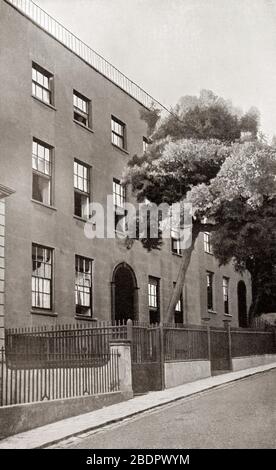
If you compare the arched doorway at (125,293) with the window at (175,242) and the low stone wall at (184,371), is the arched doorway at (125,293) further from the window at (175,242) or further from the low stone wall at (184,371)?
the low stone wall at (184,371)

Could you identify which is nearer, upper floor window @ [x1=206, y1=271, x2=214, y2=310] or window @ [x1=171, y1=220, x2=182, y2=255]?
window @ [x1=171, y1=220, x2=182, y2=255]

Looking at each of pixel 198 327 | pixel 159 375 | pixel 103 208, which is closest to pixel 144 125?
pixel 103 208

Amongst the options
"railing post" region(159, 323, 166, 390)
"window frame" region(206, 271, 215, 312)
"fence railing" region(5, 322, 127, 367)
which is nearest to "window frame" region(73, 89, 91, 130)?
"fence railing" region(5, 322, 127, 367)

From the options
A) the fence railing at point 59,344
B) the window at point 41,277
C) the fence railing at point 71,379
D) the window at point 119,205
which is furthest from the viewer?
the window at point 119,205

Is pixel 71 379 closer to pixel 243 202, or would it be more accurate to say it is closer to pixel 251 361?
pixel 243 202

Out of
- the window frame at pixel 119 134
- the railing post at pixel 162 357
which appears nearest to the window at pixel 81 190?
the window frame at pixel 119 134

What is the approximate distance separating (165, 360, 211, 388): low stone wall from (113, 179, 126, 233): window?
239 inches

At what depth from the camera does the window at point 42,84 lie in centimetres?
2055

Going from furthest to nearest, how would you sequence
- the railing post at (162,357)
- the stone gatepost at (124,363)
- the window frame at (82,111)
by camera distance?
1. the window frame at (82,111)
2. the railing post at (162,357)
3. the stone gatepost at (124,363)

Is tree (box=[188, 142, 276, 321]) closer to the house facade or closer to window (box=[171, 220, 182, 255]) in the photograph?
the house facade

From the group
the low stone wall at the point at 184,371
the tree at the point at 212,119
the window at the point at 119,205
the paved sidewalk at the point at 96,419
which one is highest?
the tree at the point at 212,119

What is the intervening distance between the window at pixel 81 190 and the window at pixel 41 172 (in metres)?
1.50

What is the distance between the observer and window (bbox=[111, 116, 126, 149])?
2479 centimetres

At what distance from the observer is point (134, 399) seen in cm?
1499
